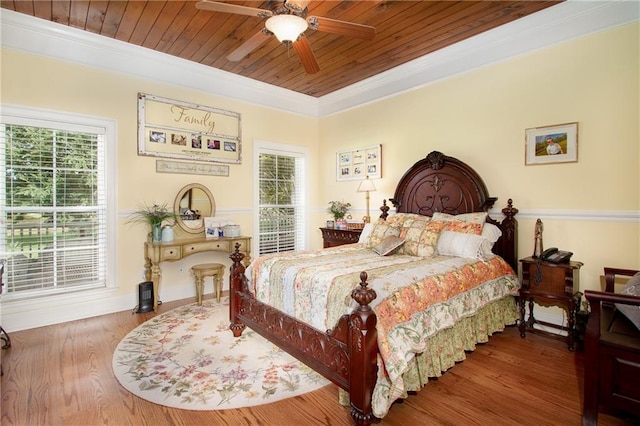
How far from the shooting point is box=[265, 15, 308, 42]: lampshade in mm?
2289

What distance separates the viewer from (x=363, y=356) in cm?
176

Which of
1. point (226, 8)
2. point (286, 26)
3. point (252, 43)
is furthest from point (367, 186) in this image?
point (226, 8)

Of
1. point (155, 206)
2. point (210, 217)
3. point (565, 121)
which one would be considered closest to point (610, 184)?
point (565, 121)

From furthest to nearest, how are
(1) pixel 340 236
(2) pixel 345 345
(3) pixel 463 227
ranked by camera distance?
(1) pixel 340 236 < (3) pixel 463 227 < (2) pixel 345 345

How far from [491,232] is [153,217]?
3887mm

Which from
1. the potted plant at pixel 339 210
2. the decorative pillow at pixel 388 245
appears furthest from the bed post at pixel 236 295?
the potted plant at pixel 339 210

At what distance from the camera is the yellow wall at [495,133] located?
9.31 feet

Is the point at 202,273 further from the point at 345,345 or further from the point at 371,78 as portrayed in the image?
the point at 371,78

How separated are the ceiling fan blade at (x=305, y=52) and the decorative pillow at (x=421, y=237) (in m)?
1.88

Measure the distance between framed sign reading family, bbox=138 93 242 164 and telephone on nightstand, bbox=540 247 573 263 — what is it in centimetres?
402

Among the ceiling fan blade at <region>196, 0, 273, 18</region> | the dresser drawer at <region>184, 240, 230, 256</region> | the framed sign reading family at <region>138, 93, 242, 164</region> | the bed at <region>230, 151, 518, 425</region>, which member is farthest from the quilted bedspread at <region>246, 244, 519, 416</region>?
the framed sign reading family at <region>138, 93, 242, 164</region>

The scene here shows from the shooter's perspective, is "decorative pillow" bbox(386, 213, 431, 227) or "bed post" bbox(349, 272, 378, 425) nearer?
"bed post" bbox(349, 272, 378, 425)

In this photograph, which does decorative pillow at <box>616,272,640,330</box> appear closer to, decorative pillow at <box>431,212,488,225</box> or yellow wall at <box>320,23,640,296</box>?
yellow wall at <box>320,23,640,296</box>

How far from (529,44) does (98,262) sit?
534cm
